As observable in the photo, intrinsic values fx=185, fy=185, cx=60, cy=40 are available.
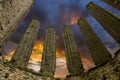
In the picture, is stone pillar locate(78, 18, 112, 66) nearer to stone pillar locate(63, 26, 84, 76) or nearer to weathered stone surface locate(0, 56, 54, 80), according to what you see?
stone pillar locate(63, 26, 84, 76)

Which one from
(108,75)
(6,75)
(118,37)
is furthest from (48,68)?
(118,37)

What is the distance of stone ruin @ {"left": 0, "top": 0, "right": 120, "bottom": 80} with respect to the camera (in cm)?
641

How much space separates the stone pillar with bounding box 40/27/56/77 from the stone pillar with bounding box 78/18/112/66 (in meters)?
1.55

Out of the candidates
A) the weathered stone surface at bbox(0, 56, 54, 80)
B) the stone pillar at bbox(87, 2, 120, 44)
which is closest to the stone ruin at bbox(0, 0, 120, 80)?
the stone pillar at bbox(87, 2, 120, 44)

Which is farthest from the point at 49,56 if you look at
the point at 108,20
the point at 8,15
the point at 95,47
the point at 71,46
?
the point at 108,20

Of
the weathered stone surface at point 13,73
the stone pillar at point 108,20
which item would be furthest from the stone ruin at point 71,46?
the weathered stone surface at point 13,73

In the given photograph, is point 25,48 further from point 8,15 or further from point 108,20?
point 108,20

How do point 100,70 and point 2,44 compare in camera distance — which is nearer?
point 100,70

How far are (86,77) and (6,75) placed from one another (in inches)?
110

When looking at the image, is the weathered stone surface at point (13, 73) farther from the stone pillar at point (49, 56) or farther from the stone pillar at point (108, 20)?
the stone pillar at point (108, 20)

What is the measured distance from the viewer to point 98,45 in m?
7.66

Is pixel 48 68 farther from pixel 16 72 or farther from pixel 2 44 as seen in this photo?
pixel 2 44

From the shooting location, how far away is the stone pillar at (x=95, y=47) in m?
7.02

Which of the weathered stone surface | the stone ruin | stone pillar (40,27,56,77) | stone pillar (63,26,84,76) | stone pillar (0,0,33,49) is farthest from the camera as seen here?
stone pillar (63,26,84,76)
